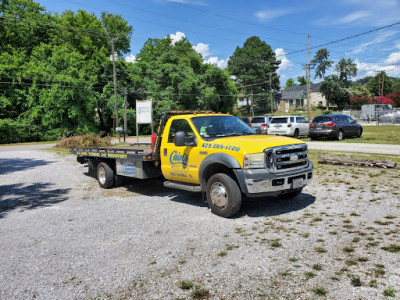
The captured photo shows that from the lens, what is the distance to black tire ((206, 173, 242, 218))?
5.49 m

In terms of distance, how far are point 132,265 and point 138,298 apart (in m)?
0.79

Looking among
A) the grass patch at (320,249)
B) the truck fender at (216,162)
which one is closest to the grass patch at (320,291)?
the grass patch at (320,249)

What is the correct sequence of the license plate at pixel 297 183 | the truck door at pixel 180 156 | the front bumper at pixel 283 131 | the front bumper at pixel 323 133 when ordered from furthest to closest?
the front bumper at pixel 283 131 → the front bumper at pixel 323 133 → the truck door at pixel 180 156 → the license plate at pixel 297 183

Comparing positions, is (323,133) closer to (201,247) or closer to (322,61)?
(201,247)

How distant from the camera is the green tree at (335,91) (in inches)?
2840

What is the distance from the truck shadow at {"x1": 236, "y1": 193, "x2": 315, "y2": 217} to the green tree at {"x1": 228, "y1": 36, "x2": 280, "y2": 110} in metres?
70.4

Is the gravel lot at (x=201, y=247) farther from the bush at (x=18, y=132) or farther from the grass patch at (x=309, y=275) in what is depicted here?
the bush at (x=18, y=132)

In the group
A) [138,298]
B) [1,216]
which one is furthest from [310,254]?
[1,216]

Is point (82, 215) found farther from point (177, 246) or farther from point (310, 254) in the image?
point (310, 254)

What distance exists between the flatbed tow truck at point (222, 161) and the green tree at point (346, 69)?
82378 mm

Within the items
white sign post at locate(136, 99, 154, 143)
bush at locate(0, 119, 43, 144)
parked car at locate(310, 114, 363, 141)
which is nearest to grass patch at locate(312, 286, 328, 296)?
white sign post at locate(136, 99, 154, 143)

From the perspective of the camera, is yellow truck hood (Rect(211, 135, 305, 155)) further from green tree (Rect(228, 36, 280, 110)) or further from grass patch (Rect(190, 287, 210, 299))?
green tree (Rect(228, 36, 280, 110))

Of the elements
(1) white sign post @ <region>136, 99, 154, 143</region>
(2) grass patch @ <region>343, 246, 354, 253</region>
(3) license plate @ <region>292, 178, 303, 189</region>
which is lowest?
(2) grass patch @ <region>343, 246, 354, 253</region>

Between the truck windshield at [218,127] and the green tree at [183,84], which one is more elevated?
the green tree at [183,84]
